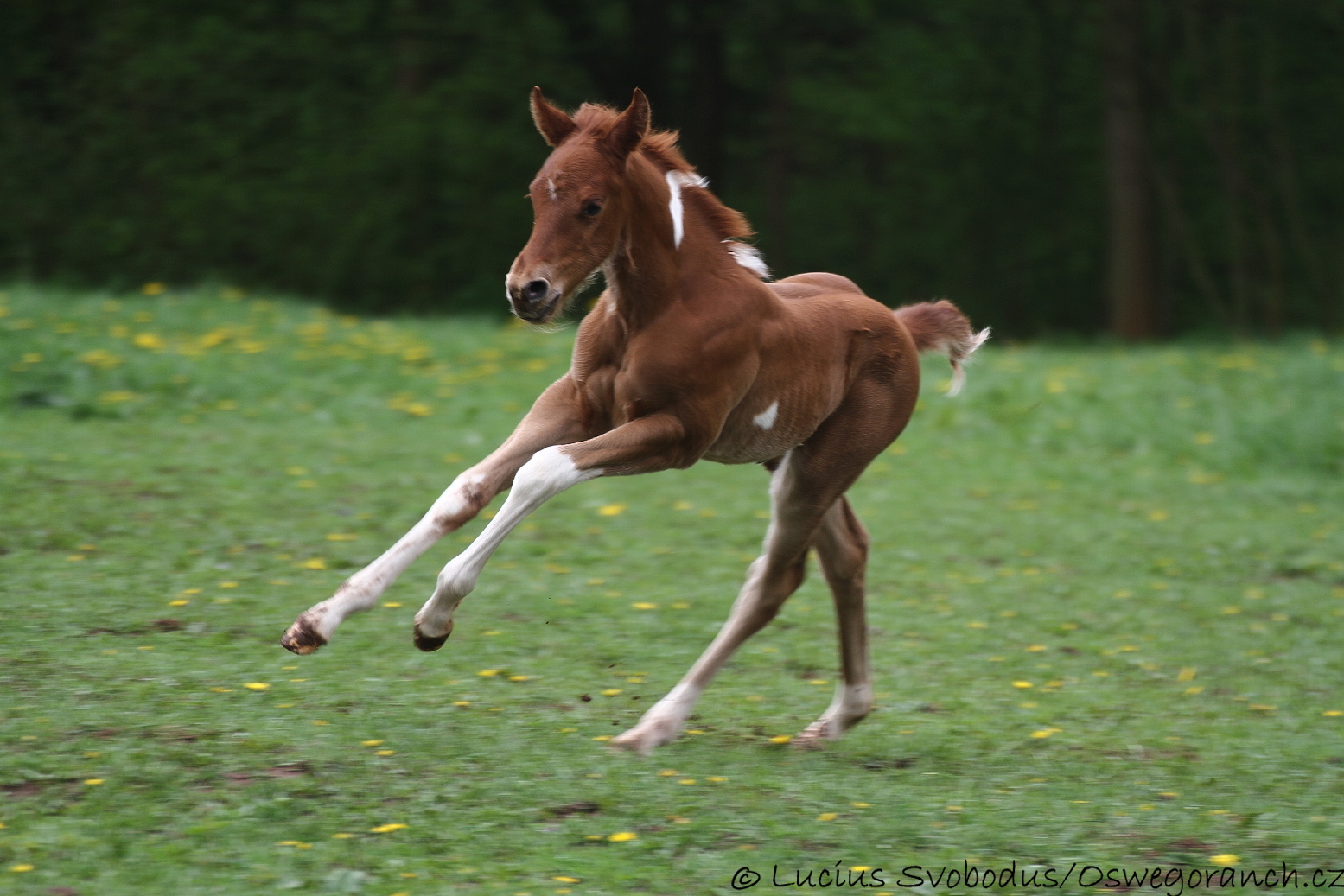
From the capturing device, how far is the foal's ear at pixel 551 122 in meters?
4.70

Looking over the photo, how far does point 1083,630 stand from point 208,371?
24.8 feet

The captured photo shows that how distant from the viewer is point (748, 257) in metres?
5.18

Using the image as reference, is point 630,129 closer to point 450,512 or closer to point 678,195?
point 678,195

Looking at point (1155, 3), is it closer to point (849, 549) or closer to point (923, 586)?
point (923, 586)

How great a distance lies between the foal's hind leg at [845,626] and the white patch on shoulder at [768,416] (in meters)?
0.67

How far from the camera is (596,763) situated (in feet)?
16.3

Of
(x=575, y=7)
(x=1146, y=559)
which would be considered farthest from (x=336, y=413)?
(x=575, y=7)

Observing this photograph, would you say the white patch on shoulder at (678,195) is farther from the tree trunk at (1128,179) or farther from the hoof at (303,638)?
the tree trunk at (1128,179)

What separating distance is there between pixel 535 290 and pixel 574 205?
Answer: 327 mm

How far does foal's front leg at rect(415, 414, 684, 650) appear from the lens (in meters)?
4.43

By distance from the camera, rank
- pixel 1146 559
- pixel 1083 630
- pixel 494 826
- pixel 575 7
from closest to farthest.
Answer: pixel 494 826
pixel 1083 630
pixel 1146 559
pixel 575 7

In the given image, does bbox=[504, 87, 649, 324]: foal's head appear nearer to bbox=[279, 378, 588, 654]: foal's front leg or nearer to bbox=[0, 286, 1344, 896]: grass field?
bbox=[279, 378, 588, 654]: foal's front leg

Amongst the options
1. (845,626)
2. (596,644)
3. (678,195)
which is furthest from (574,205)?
(596,644)

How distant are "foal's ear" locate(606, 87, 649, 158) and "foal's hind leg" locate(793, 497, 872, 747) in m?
1.72
